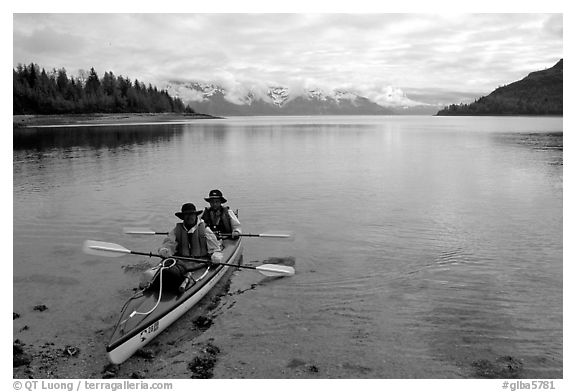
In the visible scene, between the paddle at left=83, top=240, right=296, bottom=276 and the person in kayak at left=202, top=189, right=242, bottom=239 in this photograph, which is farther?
the person in kayak at left=202, top=189, right=242, bottom=239

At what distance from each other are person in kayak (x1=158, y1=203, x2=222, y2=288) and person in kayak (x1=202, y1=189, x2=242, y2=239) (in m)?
2.52

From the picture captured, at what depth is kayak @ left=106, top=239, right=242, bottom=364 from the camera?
29.9 ft

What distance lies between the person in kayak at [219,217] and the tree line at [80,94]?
9980cm

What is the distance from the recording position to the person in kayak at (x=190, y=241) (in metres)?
12.0

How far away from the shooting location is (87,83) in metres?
149

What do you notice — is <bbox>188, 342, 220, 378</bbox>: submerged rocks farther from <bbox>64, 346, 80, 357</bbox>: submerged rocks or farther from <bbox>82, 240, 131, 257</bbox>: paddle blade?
<bbox>82, 240, 131, 257</bbox>: paddle blade

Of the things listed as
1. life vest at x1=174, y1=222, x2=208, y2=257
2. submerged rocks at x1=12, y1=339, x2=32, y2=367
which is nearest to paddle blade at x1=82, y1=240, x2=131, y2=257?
life vest at x1=174, y1=222, x2=208, y2=257

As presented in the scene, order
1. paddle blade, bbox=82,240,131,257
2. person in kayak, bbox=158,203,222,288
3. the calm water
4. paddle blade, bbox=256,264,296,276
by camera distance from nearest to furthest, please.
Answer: the calm water < person in kayak, bbox=158,203,222,288 < paddle blade, bbox=256,264,296,276 < paddle blade, bbox=82,240,131,257

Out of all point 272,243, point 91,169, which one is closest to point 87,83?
point 91,169

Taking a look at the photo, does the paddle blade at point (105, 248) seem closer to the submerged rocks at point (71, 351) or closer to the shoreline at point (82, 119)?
the submerged rocks at point (71, 351)

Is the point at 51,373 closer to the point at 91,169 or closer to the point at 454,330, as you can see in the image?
the point at 454,330

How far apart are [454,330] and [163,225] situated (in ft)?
42.4

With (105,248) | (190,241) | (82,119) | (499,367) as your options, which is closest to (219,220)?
(190,241)

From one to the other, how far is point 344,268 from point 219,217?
4446 mm
